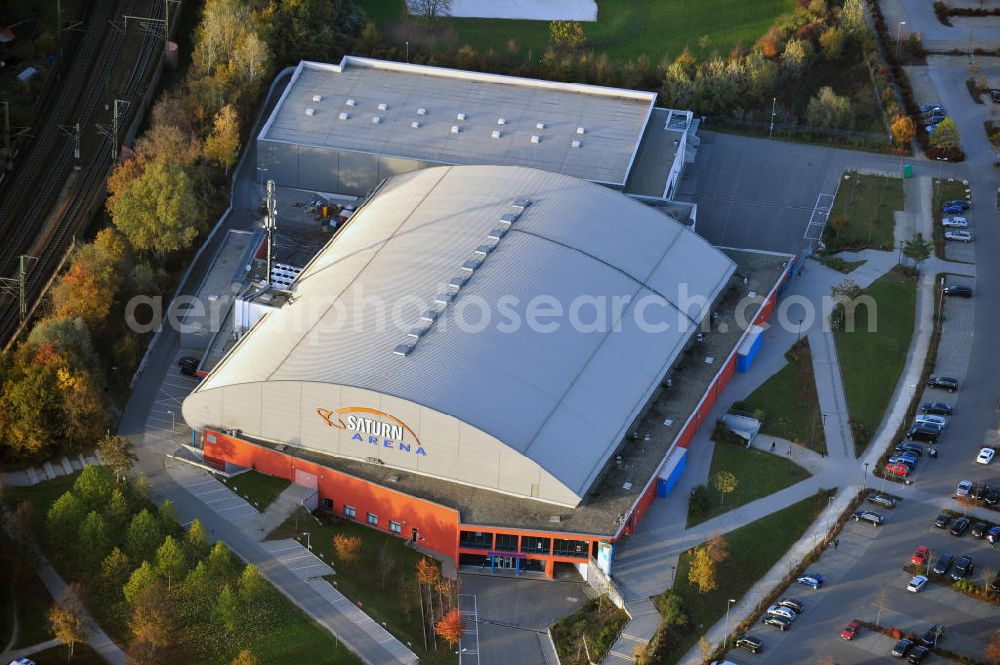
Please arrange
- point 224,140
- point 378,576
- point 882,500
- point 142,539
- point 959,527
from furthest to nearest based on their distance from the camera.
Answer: point 224,140 < point 882,500 < point 959,527 < point 378,576 < point 142,539

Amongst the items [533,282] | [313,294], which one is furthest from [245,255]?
[533,282]

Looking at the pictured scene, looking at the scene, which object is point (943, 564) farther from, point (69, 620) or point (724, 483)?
point (69, 620)

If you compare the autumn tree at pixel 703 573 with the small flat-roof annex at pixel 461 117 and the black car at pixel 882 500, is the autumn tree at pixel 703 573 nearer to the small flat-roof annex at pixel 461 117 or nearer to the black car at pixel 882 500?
→ the black car at pixel 882 500

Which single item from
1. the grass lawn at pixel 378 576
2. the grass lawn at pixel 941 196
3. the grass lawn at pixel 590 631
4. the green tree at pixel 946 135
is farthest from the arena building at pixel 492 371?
the green tree at pixel 946 135

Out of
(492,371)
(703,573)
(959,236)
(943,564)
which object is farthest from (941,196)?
(703,573)

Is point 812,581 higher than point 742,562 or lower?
higher

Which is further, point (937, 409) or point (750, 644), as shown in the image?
point (937, 409)
